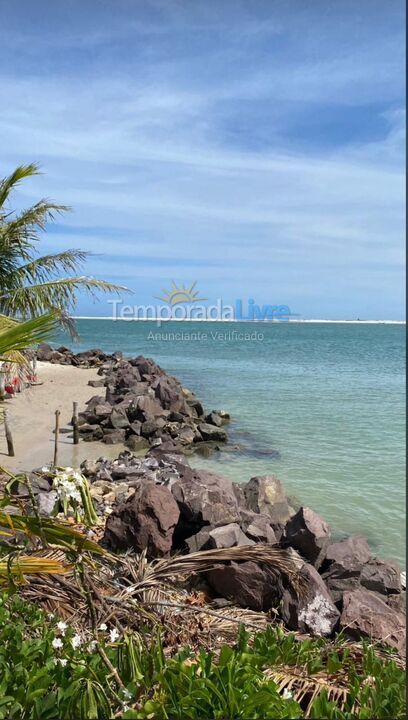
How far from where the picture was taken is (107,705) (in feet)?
8.23

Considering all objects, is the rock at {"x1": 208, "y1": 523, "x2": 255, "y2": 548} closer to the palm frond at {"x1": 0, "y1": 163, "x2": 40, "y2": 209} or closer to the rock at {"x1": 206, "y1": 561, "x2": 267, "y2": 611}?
the rock at {"x1": 206, "y1": 561, "x2": 267, "y2": 611}

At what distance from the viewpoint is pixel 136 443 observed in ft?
50.8

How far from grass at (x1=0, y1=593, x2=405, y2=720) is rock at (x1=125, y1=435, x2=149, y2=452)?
39.1 feet

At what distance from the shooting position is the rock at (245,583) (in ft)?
16.8

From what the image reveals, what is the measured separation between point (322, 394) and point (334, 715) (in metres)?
24.9

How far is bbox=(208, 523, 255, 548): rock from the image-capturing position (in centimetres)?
604

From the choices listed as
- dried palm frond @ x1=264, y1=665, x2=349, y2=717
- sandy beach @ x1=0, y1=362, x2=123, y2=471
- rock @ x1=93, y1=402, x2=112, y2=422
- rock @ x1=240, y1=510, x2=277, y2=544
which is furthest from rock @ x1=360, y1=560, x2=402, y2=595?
rock @ x1=93, y1=402, x2=112, y2=422

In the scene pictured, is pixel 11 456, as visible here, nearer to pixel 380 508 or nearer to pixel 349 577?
pixel 380 508

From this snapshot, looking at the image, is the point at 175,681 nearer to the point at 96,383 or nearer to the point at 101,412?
the point at 101,412

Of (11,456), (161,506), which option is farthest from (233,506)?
(11,456)

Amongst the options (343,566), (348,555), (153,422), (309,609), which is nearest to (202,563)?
(309,609)

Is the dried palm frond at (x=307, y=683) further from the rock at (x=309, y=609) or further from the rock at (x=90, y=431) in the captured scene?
the rock at (x=90, y=431)

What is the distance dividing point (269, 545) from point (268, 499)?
3304mm

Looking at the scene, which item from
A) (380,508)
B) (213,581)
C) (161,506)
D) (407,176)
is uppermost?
(407,176)
